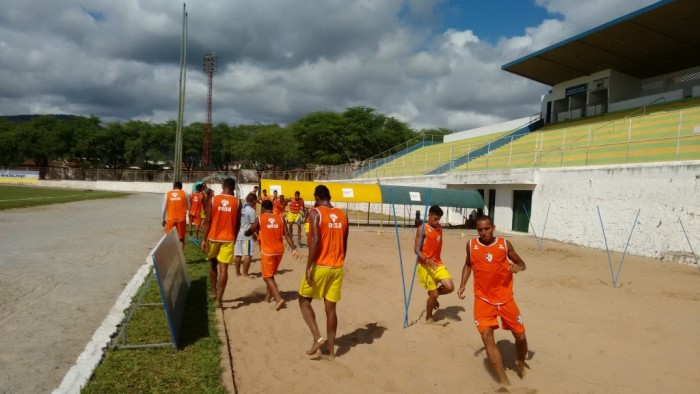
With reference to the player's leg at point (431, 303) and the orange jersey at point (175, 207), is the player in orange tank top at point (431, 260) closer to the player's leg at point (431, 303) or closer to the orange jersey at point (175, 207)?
the player's leg at point (431, 303)

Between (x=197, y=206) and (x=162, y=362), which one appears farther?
(x=197, y=206)

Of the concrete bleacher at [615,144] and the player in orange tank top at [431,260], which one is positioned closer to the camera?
the player in orange tank top at [431,260]

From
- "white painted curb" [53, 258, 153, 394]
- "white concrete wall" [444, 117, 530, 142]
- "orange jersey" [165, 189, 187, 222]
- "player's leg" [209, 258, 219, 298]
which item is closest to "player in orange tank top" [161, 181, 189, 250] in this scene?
"orange jersey" [165, 189, 187, 222]

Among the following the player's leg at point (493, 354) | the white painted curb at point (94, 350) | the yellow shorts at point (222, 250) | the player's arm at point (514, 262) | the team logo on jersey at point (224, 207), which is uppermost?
the team logo on jersey at point (224, 207)

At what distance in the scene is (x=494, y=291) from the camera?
470cm

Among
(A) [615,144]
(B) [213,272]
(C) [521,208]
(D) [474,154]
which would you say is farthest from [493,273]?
(D) [474,154]

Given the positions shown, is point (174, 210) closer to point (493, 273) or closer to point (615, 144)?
point (493, 273)

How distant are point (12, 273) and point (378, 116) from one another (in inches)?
2160

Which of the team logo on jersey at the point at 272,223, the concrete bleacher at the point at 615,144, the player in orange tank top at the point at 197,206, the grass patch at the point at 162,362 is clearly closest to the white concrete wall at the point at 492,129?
the concrete bleacher at the point at 615,144

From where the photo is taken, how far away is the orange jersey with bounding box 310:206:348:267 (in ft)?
16.6

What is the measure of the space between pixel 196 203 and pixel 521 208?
14976 millimetres

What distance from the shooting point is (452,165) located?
28250 millimetres

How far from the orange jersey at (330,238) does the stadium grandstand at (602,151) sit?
465 inches

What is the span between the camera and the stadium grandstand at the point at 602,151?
14.8 m
